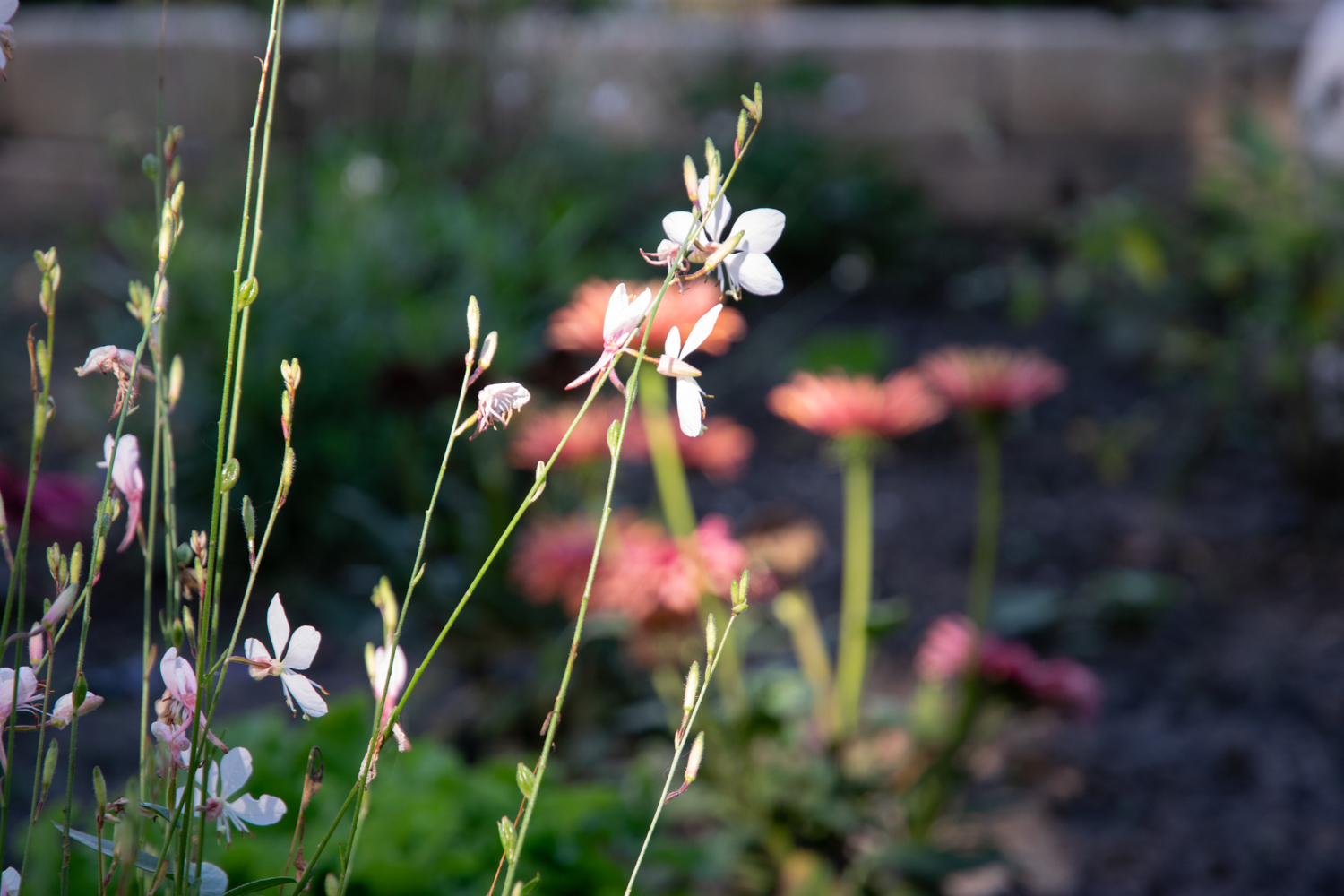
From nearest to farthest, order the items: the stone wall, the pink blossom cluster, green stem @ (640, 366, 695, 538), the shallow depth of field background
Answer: green stem @ (640, 366, 695, 538), the pink blossom cluster, the shallow depth of field background, the stone wall

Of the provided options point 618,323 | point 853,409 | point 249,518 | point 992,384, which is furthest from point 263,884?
point 992,384

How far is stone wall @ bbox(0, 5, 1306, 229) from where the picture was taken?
4.23 m

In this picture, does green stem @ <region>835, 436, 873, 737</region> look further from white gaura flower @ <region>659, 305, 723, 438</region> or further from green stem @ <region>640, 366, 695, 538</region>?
white gaura flower @ <region>659, 305, 723, 438</region>

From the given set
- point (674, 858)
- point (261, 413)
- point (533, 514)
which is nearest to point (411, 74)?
point (261, 413)

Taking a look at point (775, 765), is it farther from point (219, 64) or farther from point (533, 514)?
point (219, 64)

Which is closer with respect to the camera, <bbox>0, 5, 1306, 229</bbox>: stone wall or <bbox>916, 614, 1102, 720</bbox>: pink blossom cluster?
<bbox>916, 614, 1102, 720</bbox>: pink blossom cluster

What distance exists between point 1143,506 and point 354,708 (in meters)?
2.02

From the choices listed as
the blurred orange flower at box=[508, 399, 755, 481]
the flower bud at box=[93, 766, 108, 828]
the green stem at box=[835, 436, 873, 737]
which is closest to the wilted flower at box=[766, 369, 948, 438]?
the green stem at box=[835, 436, 873, 737]

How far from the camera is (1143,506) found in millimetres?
2562

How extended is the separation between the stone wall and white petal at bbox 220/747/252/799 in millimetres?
3722

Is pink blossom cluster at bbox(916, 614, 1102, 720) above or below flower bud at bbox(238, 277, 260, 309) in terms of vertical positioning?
below

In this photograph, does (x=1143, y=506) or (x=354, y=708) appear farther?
(x=1143, y=506)

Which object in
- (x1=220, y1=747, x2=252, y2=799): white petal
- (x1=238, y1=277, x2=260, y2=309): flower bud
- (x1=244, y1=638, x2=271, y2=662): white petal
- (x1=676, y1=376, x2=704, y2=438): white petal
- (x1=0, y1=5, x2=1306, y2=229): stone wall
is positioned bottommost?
(x1=220, y1=747, x2=252, y2=799): white petal

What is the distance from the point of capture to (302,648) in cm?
42
